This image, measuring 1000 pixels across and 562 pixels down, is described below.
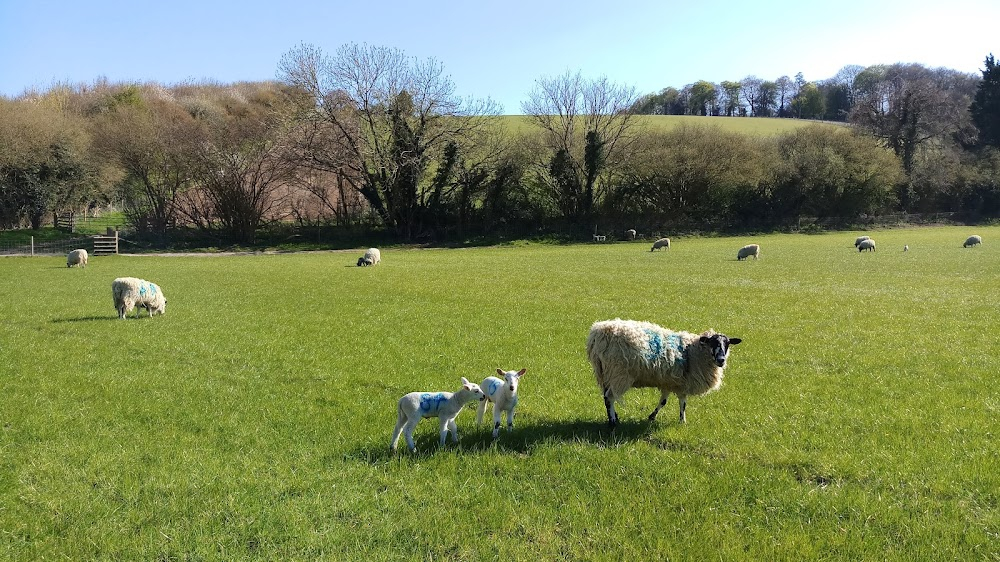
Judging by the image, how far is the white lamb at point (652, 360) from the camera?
716cm

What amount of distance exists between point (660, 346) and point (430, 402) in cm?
308

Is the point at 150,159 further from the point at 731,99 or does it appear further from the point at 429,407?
the point at 731,99

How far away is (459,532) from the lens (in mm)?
4887

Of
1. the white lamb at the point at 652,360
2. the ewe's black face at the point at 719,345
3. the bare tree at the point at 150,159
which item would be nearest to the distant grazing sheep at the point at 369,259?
the bare tree at the point at 150,159

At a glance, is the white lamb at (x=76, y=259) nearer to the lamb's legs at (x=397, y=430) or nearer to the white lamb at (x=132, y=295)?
the white lamb at (x=132, y=295)

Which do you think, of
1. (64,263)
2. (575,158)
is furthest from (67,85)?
(575,158)

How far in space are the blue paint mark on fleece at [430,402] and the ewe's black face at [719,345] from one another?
3.53 m

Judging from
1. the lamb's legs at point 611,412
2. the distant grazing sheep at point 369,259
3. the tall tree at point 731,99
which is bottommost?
the lamb's legs at point 611,412

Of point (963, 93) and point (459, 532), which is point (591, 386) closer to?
point (459, 532)

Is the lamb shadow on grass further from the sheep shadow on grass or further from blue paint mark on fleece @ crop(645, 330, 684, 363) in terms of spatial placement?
the sheep shadow on grass

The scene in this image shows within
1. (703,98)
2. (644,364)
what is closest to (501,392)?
(644,364)

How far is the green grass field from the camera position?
15.7 feet

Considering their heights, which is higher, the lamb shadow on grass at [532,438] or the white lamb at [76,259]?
the white lamb at [76,259]

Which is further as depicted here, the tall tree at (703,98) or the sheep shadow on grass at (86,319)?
the tall tree at (703,98)
